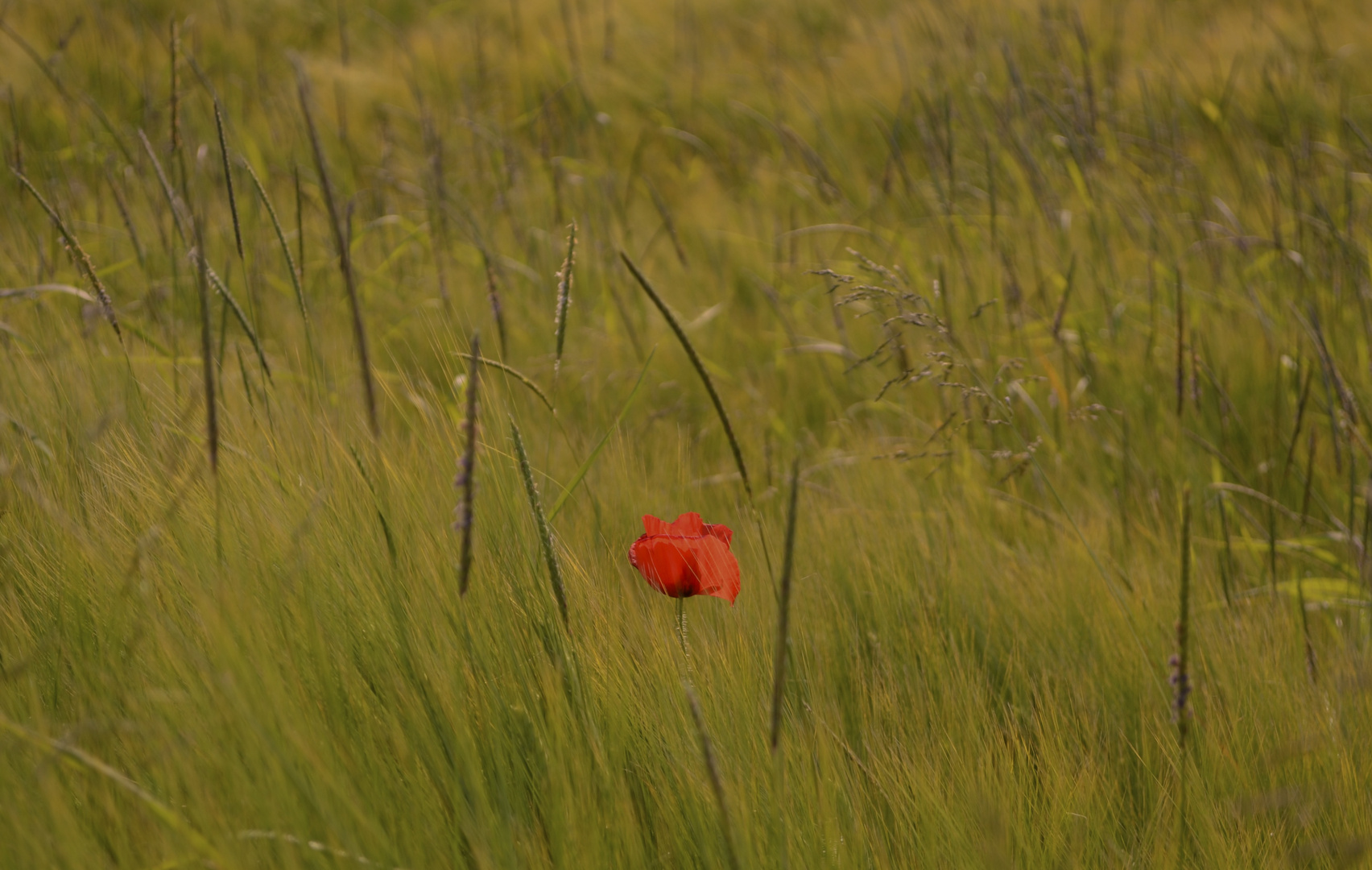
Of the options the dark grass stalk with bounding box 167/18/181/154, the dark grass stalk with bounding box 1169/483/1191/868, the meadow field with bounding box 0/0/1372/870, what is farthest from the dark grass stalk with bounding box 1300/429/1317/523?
the dark grass stalk with bounding box 167/18/181/154

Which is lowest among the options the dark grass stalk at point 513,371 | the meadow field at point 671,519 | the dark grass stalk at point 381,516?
the meadow field at point 671,519

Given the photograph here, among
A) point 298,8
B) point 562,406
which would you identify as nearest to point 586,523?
point 562,406

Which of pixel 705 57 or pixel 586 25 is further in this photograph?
pixel 586 25

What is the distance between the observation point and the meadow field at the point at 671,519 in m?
0.59

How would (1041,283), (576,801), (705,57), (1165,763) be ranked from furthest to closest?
(705,57)
(1041,283)
(1165,763)
(576,801)

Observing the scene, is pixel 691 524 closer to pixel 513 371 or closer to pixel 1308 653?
pixel 513 371

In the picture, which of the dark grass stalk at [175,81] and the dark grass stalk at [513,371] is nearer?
the dark grass stalk at [513,371]

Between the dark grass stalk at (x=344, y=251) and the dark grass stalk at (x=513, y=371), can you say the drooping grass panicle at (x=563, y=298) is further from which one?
the dark grass stalk at (x=344, y=251)

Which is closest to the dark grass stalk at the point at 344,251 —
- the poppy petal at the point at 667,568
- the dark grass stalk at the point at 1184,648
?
the poppy petal at the point at 667,568

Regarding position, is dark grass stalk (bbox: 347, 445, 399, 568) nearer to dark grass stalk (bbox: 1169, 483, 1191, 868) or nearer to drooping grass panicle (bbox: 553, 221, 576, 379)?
drooping grass panicle (bbox: 553, 221, 576, 379)

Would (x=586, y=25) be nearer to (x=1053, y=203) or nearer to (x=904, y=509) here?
(x=1053, y=203)

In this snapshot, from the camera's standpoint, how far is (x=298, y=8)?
450 cm

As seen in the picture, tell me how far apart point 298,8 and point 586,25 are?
4.40ft

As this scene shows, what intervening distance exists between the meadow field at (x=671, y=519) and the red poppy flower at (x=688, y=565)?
0.11 feet
